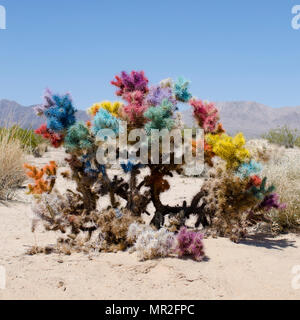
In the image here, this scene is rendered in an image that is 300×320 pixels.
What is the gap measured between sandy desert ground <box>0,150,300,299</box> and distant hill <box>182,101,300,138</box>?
85318 millimetres

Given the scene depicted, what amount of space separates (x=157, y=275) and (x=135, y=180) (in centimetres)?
125

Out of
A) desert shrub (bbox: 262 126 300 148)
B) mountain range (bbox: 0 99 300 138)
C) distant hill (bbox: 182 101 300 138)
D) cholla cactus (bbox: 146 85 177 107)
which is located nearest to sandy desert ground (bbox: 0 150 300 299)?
cholla cactus (bbox: 146 85 177 107)

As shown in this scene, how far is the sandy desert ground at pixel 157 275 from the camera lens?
3115 mm

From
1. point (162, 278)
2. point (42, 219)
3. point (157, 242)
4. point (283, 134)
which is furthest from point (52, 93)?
point (283, 134)

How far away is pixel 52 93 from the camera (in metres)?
4.05

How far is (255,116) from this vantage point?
346ft

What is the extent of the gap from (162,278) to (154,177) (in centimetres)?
128

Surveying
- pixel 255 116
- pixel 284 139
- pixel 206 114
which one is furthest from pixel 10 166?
pixel 255 116

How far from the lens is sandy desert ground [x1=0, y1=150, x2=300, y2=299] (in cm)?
312

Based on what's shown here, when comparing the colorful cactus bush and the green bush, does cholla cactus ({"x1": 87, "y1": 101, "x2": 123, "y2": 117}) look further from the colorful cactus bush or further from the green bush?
the green bush

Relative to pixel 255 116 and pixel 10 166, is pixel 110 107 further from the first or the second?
pixel 255 116

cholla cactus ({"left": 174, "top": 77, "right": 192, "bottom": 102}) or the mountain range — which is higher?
the mountain range

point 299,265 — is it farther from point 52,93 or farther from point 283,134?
point 283,134

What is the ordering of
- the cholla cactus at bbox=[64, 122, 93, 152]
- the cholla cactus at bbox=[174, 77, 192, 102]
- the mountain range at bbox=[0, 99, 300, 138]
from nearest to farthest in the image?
the cholla cactus at bbox=[64, 122, 93, 152] → the cholla cactus at bbox=[174, 77, 192, 102] → the mountain range at bbox=[0, 99, 300, 138]
